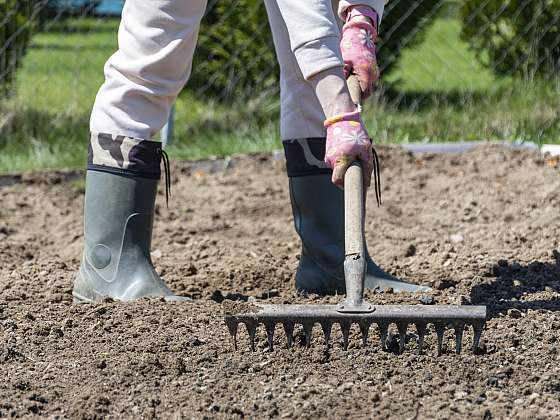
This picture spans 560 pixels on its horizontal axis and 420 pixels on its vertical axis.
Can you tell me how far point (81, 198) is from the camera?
4.25 meters

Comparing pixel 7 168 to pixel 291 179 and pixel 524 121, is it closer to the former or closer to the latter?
pixel 291 179

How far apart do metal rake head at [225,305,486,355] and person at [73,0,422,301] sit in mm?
512

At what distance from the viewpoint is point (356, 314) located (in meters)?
2.18

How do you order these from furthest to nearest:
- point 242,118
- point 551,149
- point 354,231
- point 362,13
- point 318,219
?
1. point 242,118
2. point 551,149
3. point 318,219
4. point 362,13
5. point 354,231

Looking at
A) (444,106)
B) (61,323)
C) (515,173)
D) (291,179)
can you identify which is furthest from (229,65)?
(61,323)

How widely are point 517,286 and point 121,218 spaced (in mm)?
1150

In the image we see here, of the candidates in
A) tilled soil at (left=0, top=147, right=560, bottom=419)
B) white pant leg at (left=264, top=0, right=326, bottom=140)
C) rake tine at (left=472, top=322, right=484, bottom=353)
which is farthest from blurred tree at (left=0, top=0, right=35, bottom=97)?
rake tine at (left=472, top=322, right=484, bottom=353)

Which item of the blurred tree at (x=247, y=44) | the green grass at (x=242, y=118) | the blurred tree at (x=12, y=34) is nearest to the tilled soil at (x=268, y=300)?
the green grass at (x=242, y=118)

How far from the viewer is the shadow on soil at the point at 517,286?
102 inches

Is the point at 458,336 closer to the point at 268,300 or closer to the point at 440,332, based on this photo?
the point at 440,332

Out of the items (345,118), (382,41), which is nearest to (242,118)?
(382,41)

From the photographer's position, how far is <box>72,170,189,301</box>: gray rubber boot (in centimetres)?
272

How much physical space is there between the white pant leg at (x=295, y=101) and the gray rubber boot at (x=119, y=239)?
43 cm

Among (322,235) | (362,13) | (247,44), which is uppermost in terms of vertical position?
(247,44)
